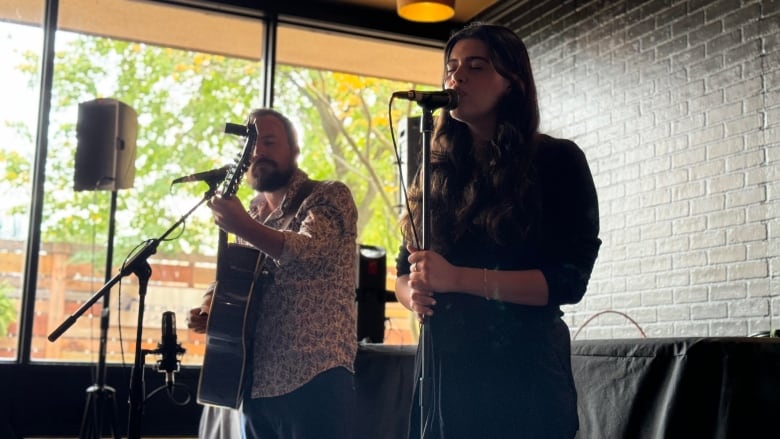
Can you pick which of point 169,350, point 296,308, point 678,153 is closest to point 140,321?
point 169,350

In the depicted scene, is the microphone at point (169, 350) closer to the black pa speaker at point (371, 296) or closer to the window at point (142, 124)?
the window at point (142, 124)

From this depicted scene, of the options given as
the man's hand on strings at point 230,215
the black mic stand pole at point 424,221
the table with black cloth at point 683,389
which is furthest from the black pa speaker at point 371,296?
the black mic stand pole at point 424,221

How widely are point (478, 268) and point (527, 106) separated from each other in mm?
321

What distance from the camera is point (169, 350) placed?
9.45ft

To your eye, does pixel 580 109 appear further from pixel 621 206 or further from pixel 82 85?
pixel 82 85

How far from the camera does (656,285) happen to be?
434 cm

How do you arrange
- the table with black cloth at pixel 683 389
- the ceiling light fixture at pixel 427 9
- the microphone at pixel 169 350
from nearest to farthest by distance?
1. the table with black cloth at pixel 683 389
2. the microphone at pixel 169 350
3. the ceiling light fixture at pixel 427 9

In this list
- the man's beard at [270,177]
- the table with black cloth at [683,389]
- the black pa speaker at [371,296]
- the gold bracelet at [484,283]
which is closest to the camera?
the gold bracelet at [484,283]

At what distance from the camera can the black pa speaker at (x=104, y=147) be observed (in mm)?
3998

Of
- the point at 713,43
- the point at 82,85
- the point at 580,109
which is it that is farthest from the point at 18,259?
the point at 713,43

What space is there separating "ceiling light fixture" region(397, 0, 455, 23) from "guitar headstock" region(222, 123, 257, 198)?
→ 6.48 feet

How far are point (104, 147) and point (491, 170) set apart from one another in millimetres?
2982

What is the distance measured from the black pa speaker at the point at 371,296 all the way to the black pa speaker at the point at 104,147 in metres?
1.18

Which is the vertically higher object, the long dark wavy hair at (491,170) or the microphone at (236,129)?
the microphone at (236,129)
